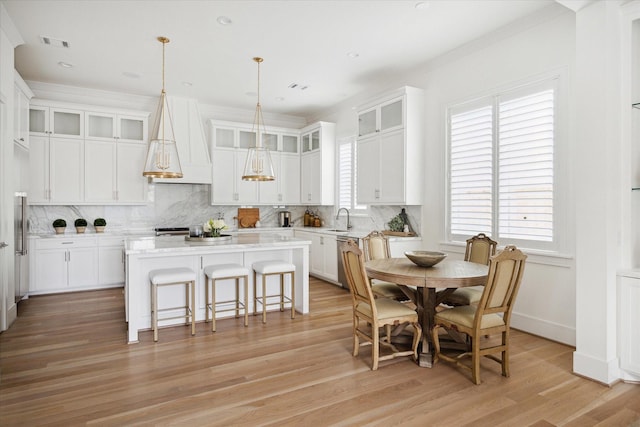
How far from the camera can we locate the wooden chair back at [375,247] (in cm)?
429

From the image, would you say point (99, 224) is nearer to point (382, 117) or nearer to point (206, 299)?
point (206, 299)

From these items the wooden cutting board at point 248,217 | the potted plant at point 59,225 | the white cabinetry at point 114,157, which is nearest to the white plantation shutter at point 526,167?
the wooden cutting board at point 248,217

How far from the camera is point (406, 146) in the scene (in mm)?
5129

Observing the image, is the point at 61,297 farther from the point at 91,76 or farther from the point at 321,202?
the point at 321,202

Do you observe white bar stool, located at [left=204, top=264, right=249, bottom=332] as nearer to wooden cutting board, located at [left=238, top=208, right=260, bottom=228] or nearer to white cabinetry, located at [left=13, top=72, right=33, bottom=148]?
white cabinetry, located at [left=13, top=72, right=33, bottom=148]

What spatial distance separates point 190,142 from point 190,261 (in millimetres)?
2962

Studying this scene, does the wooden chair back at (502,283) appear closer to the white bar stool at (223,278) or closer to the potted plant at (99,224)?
the white bar stool at (223,278)

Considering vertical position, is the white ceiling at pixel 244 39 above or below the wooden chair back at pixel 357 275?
above

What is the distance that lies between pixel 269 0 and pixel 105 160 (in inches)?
161

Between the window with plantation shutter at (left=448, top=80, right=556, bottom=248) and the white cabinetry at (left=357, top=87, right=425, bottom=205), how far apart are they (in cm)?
49

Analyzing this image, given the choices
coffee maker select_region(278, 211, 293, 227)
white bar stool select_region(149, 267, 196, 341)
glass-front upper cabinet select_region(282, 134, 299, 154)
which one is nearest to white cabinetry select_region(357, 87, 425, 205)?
glass-front upper cabinet select_region(282, 134, 299, 154)

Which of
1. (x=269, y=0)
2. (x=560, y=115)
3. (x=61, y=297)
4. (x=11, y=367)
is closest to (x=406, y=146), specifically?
(x=560, y=115)

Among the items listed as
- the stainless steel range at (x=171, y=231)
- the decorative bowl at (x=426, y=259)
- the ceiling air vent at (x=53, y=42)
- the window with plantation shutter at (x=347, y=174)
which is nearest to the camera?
the decorative bowl at (x=426, y=259)

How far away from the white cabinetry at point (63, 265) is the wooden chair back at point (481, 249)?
5.47 meters
